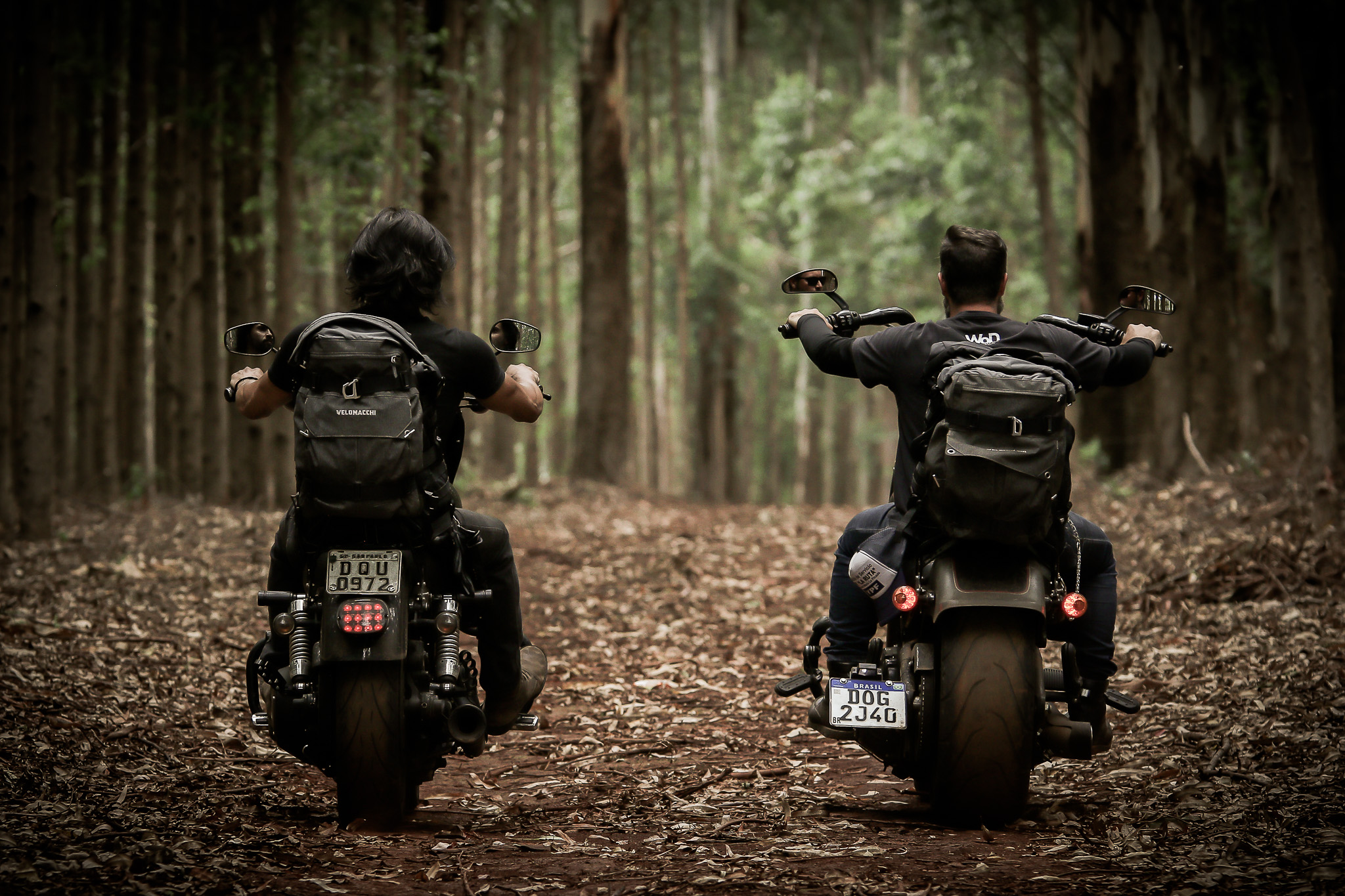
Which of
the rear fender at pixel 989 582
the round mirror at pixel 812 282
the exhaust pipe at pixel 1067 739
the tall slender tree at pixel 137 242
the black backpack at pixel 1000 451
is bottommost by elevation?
the exhaust pipe at pixel 1067 739

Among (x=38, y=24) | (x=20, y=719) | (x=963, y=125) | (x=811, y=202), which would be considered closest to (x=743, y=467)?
(x=811, y=202)

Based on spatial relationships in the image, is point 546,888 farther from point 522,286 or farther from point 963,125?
point 522,286

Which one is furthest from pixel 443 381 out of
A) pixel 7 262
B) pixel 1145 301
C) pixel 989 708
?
pixel 7 262

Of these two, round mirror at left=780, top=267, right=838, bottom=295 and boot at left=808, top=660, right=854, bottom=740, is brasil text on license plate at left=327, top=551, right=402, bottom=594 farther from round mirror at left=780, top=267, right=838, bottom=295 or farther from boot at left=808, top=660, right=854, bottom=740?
round mirror at left=780, top=267, right=838, bottom=295

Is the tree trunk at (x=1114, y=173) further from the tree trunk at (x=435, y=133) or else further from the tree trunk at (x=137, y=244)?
the tree trunk at (x=137, y=244)

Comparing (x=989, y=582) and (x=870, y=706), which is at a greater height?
(x=989, y=582)

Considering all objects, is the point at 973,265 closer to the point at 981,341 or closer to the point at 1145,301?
the point at 981,341

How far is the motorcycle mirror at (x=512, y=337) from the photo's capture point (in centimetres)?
475

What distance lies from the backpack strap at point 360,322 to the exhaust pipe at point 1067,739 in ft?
8.14

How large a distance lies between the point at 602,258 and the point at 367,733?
17.2 m

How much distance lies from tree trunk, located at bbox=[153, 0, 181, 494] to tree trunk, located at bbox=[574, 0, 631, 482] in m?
6.26

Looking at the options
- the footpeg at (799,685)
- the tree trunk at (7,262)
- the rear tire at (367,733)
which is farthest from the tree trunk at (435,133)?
the rear tire at (367,733)

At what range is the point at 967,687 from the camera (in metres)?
4.43

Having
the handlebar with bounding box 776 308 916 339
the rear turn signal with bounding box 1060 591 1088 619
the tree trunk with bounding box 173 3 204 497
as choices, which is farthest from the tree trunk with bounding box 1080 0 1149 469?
the rear turn signal with bounding box 1060 591 1088 619
